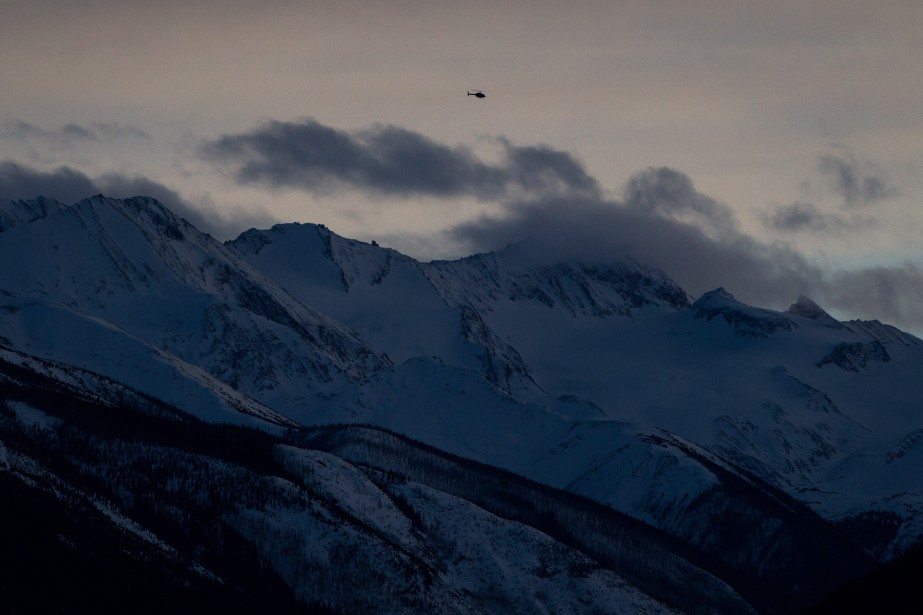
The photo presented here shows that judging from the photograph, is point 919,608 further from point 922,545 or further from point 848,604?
point 922,545

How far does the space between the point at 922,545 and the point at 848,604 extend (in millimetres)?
18824

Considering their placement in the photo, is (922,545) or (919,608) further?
(922,545)

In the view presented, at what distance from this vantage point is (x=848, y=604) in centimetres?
14712

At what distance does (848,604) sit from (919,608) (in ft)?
23.2

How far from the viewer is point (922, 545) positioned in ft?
535

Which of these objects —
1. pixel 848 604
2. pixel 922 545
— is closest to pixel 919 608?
pixel 848 604

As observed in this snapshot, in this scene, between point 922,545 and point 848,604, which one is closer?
point 848,604

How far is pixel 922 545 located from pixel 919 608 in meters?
22.3
